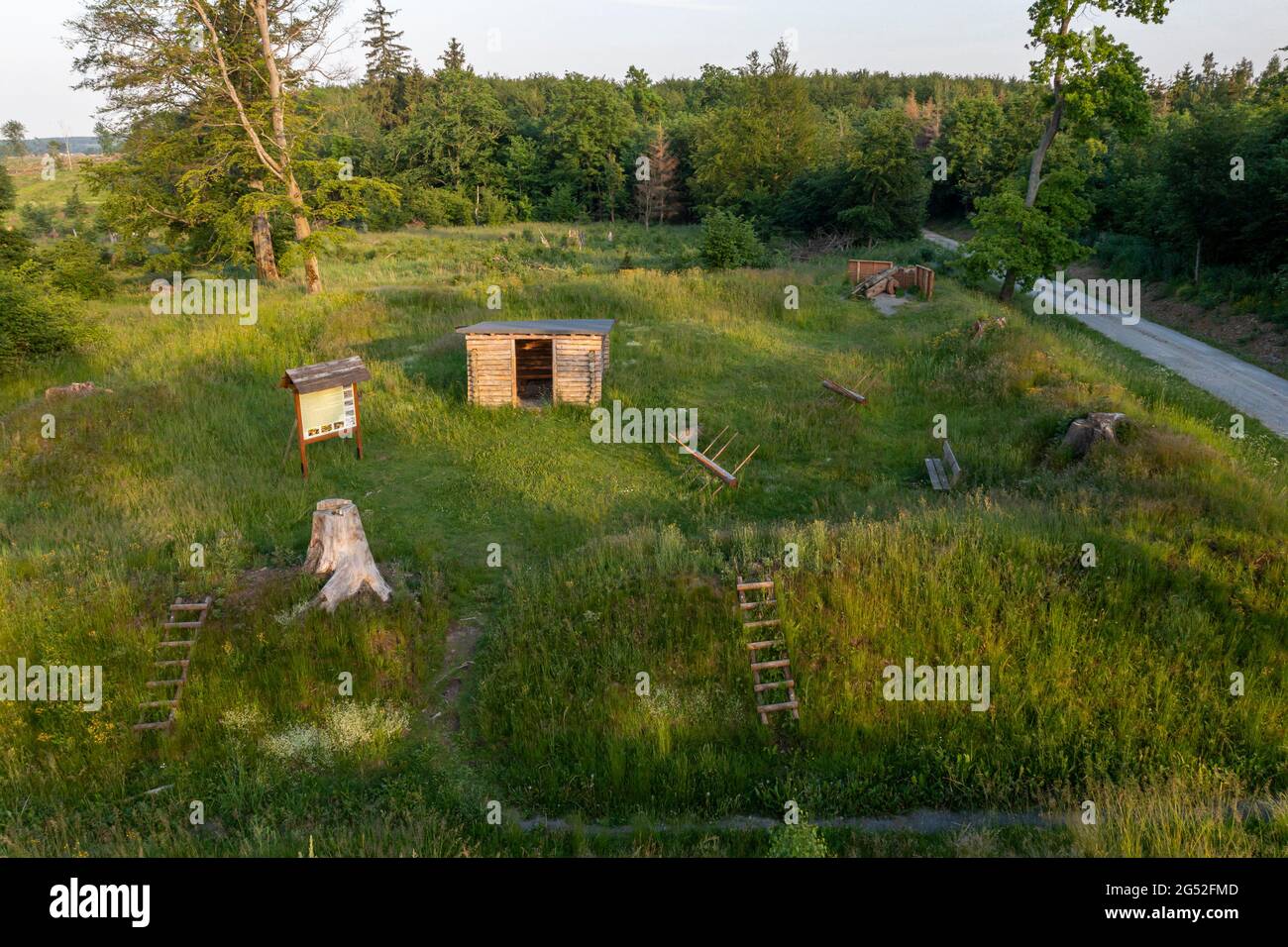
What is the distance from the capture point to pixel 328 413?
55.5ft

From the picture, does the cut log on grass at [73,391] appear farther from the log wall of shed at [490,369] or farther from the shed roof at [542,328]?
the shed roof at [542,328]

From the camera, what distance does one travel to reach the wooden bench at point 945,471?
52.9 feet

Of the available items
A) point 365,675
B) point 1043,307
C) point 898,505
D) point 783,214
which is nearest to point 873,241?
point 783,214

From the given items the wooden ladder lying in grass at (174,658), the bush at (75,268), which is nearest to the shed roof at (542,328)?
the wooden ladder lying in grass at (174,658)

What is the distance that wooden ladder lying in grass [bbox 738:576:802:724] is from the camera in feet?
30.0

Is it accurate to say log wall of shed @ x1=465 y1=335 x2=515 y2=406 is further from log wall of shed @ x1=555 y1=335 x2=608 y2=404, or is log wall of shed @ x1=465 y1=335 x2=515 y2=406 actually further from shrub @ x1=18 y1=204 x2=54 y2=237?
shrub @ x1=18 y1=204 x2=54 y2=237

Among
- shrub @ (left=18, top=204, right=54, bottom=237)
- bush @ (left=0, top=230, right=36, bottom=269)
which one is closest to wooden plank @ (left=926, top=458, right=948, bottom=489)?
bush @ (left=0, top=230, right=36, bottom=269)

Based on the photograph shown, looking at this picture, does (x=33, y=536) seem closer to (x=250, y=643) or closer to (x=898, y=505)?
(x=250, y=643)

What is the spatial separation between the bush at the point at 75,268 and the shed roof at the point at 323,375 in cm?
1979

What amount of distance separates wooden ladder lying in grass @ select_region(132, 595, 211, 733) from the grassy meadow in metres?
0.20

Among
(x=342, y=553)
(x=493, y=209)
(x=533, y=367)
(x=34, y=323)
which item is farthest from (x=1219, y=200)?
(x=493, y=209)

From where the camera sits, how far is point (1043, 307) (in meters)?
32.1
